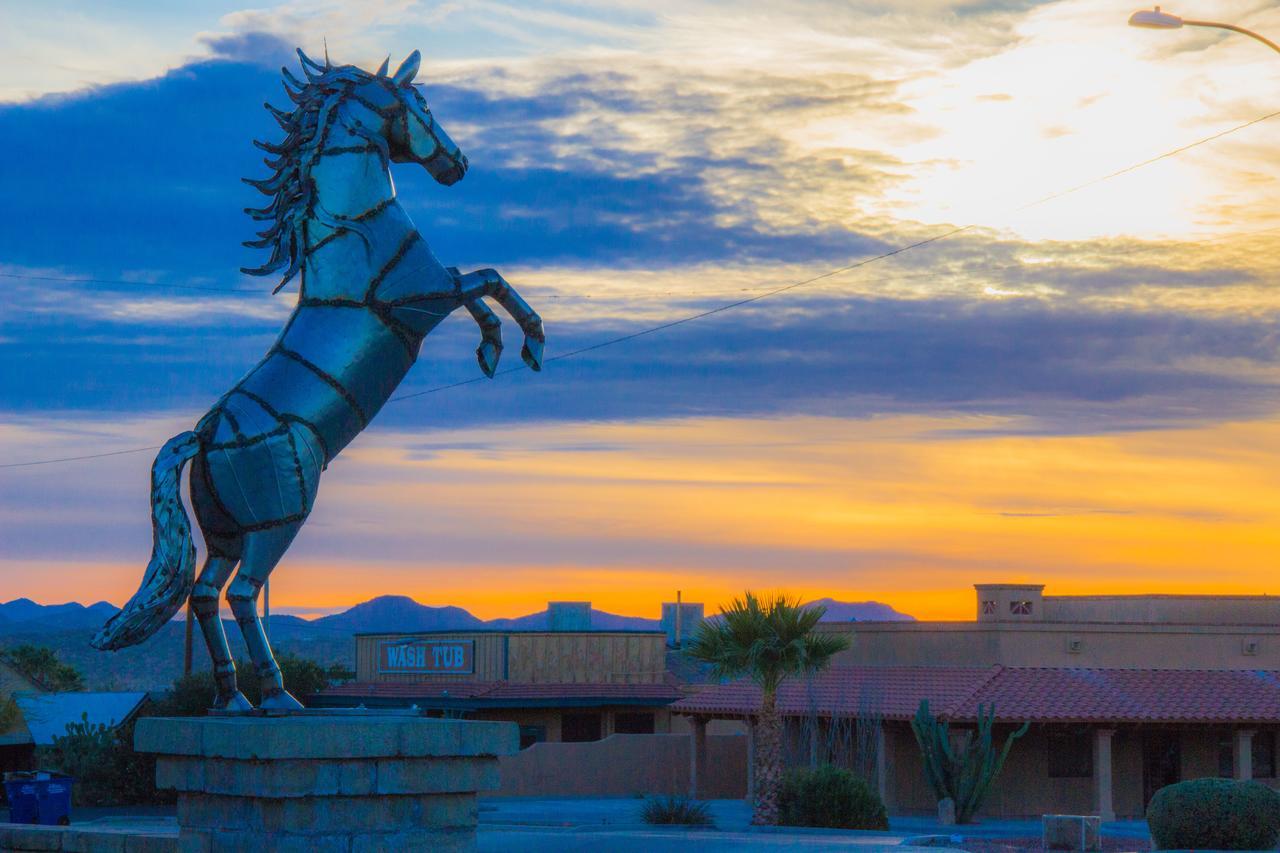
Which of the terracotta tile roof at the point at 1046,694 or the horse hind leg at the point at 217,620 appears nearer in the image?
the horse hind leg at the point at 217,620

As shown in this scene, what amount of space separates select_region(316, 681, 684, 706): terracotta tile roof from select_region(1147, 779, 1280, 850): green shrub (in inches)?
1035

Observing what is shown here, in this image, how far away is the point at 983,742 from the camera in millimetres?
38906

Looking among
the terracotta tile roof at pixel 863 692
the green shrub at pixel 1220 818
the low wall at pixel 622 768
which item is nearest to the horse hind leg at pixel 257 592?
the green shrub at pixel 1220 818

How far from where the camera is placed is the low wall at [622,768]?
163 feet

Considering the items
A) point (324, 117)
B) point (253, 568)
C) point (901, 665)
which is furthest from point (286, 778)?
point (901, 665)

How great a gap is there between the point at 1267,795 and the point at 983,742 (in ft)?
34.2

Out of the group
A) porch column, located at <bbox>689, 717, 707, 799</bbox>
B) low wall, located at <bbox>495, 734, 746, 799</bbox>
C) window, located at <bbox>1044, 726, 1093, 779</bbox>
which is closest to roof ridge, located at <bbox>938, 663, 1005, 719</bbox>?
window, located at <bbox>1044, 726, 1093, 779</bbox>

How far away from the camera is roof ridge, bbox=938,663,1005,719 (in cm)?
3943

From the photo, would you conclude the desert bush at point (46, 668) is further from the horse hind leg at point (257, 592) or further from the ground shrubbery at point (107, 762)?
the horse hind leg at point (257, 592)

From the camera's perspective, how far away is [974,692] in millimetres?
40625

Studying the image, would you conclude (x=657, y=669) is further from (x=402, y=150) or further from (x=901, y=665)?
(x=402, y=150)

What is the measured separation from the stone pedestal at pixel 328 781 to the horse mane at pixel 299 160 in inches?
119

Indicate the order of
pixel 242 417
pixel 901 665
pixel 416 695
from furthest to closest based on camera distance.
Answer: pixel 416 695 < pixel 901 665 < pixel 242 417

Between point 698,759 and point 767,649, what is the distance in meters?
12.5
